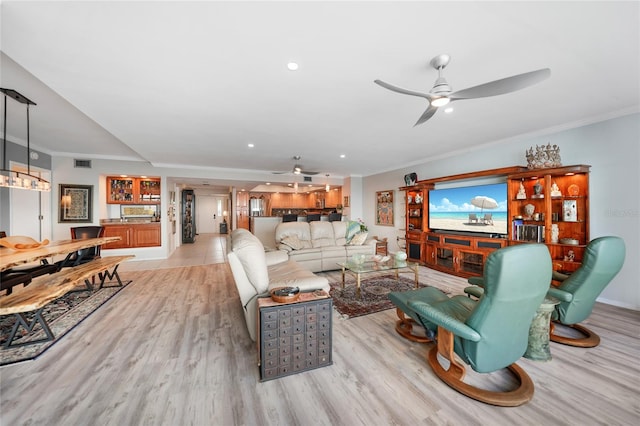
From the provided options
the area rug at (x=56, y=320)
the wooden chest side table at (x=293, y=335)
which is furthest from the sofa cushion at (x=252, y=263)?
the area rug at (x=56, y=320)

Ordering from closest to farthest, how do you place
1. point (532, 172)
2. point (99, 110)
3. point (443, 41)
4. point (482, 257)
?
point (443, 41) → point (99, 110) → point (532, 172) → point (482, 257)

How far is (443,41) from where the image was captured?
174 centimetres

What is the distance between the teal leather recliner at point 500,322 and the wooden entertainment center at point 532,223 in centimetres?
275

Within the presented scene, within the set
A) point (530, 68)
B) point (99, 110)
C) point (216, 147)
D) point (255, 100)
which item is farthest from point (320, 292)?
point (216, 147)

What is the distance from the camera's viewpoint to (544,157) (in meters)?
3.57

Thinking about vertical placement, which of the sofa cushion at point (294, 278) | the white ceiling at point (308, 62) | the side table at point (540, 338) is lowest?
the side table at point (540, 338)

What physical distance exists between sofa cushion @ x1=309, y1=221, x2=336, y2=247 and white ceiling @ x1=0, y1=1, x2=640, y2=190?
2.34m

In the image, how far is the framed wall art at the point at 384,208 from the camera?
7.08 meters

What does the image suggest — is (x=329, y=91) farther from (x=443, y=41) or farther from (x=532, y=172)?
(x=532, y=172)

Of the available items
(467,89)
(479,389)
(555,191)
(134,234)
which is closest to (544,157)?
(555,191)

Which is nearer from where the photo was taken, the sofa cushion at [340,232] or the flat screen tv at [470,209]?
the flat screen tv at [470,209]

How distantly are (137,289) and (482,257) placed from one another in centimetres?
598

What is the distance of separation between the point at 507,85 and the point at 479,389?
2213 mm

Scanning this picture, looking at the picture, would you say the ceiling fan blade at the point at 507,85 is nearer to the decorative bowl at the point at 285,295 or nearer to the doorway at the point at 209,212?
the decorative bowl at the point at 285,295
